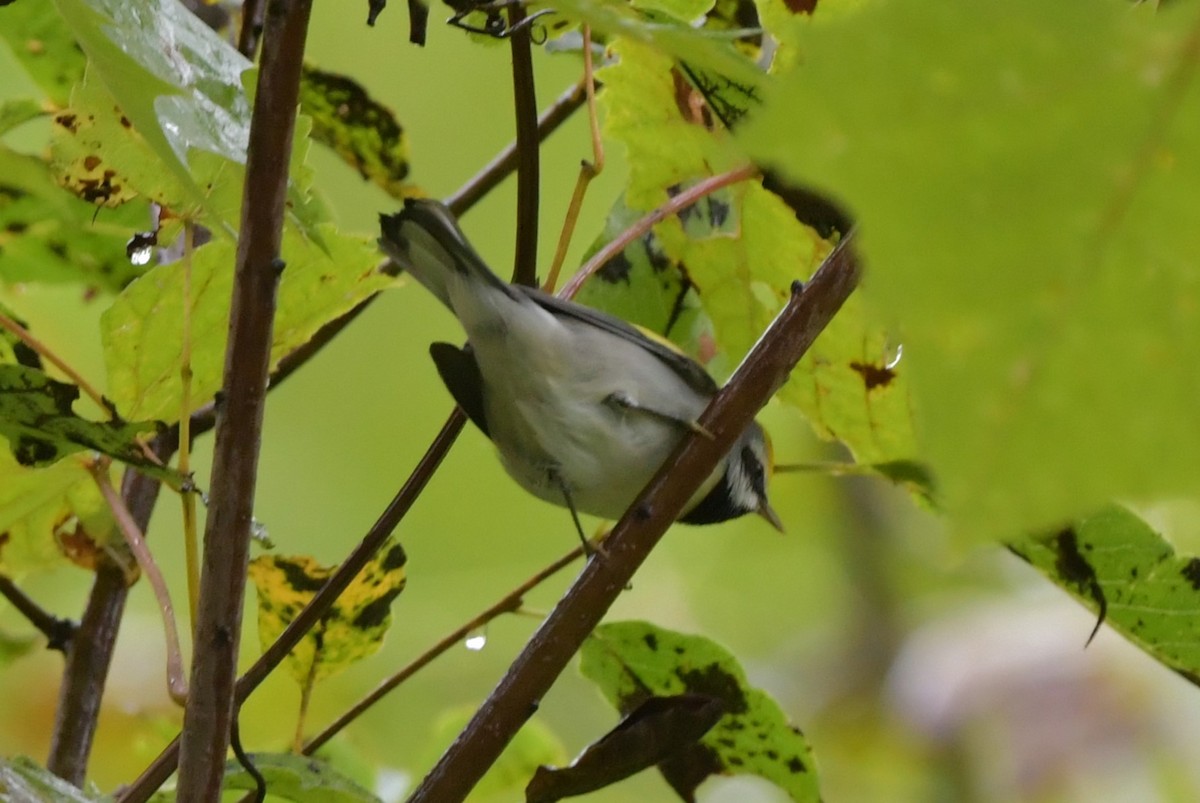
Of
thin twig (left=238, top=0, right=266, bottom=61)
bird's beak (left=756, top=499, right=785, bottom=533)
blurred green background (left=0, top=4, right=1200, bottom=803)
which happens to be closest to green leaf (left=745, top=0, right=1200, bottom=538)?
thin twig (left=238, top=0, right=266, bottom=61)

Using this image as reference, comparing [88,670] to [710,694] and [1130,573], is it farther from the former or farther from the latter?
[1130,573]

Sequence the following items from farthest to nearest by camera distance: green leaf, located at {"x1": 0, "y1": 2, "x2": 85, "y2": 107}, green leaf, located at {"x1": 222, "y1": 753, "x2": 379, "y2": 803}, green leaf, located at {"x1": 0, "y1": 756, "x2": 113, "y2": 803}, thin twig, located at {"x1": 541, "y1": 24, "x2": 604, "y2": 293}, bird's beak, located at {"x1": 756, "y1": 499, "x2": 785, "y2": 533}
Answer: bird's beak, located at {"x1": 756, "y1": 499, "x2": 785, "y2": 533} < green leaf, located at {"x1": 0, "y1": 2, "x2": 85, "y2": 107} < thin twig, located at {"x1": 541, "y1": 24, "x2": 604, "y2": 293} < green leaf, located at {"x1": 222, "y1": 753, "x2": 379, "y2": 803} < green leaf, located at {"x1": 0, "y1": 756, "x2": 113, "y2": 803}

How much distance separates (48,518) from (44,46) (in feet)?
1.05

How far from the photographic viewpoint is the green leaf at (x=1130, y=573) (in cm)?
69

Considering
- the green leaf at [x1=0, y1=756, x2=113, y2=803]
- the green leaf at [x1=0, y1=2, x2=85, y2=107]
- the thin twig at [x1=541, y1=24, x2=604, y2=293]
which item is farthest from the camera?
the green leaf at [x1=0, y1=2, x2=85, y2=107]

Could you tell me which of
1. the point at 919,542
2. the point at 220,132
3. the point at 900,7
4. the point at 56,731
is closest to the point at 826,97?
the point at 900,7

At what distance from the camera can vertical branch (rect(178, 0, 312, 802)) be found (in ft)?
1.36

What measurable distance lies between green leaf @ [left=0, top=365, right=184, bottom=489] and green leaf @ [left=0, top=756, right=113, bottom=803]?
0.13 meters

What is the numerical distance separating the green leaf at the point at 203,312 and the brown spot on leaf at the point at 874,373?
0.29 metres

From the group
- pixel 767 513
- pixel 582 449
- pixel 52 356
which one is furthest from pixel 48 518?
pixel 767 513

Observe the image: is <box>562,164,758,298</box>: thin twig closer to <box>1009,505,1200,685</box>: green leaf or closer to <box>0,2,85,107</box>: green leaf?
<box>1009,505,1200,685</box>: green leaf

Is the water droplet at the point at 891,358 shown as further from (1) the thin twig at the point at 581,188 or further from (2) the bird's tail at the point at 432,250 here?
(2) the bird's tail at the point at 432,250

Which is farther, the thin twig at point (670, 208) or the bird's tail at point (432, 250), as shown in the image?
the bird's tail at point (432, 250)

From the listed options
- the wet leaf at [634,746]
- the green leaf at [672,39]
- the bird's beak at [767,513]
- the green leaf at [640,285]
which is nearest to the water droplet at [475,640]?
the wet leaf at [634,746]
